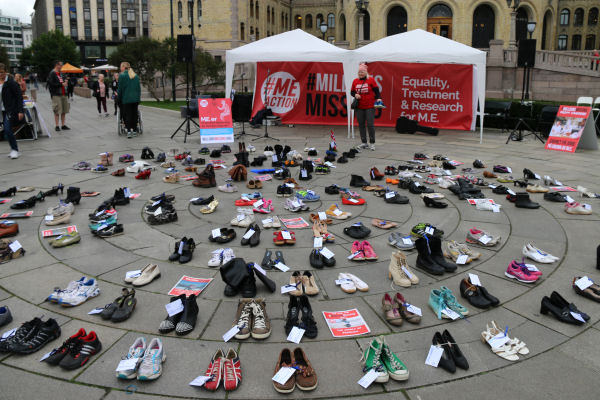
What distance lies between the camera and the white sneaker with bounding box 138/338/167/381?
10.4 ft

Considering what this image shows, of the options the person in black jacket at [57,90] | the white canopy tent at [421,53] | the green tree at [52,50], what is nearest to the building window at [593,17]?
the white canopy tent at [421,53]

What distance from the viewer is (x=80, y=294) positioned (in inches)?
167

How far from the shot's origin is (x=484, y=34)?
50.0 m

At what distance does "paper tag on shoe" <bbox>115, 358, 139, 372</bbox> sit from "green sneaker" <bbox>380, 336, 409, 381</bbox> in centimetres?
177

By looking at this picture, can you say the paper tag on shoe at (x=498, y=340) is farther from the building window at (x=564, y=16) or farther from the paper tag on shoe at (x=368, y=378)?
the building window at (x=564, y=16)

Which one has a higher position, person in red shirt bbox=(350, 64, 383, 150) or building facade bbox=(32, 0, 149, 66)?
building facade bbox=(32, 0, 149, 66)

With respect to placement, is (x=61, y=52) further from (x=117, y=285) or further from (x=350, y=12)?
(x=117, y=285)

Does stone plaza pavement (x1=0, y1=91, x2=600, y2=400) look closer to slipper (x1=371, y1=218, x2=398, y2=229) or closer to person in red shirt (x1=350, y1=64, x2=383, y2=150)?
slipper (x1=371, y1=218, x2=398, y2=229)

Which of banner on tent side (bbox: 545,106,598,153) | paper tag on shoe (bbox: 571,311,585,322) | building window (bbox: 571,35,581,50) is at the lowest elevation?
paper tag on shoe (bbox: 571,311,585,322)

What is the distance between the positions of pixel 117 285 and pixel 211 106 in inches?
337

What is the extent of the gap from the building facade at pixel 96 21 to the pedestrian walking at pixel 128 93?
85.5 m

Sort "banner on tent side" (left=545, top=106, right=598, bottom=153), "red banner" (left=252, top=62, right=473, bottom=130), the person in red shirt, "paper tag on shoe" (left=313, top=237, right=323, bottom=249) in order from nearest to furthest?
"paper tag on shoe" (left=313, top=237, right=323, bottom=249) < "banner on tent side" (left=545, top=106, right=598, bottom=153) < the person in red shirt < "red banner" (left=252, top=62, right=473, bottom=130)

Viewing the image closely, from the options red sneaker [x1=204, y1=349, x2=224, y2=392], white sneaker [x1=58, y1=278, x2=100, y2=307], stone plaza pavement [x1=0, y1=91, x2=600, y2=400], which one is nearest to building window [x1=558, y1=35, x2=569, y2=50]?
stone plaza pavement [x1=0, y1=91, x2=600, y2=400]

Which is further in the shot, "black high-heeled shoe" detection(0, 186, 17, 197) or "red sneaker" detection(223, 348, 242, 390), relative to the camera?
"black high-heeled shoe" detection(0, 186, 17, 197)
